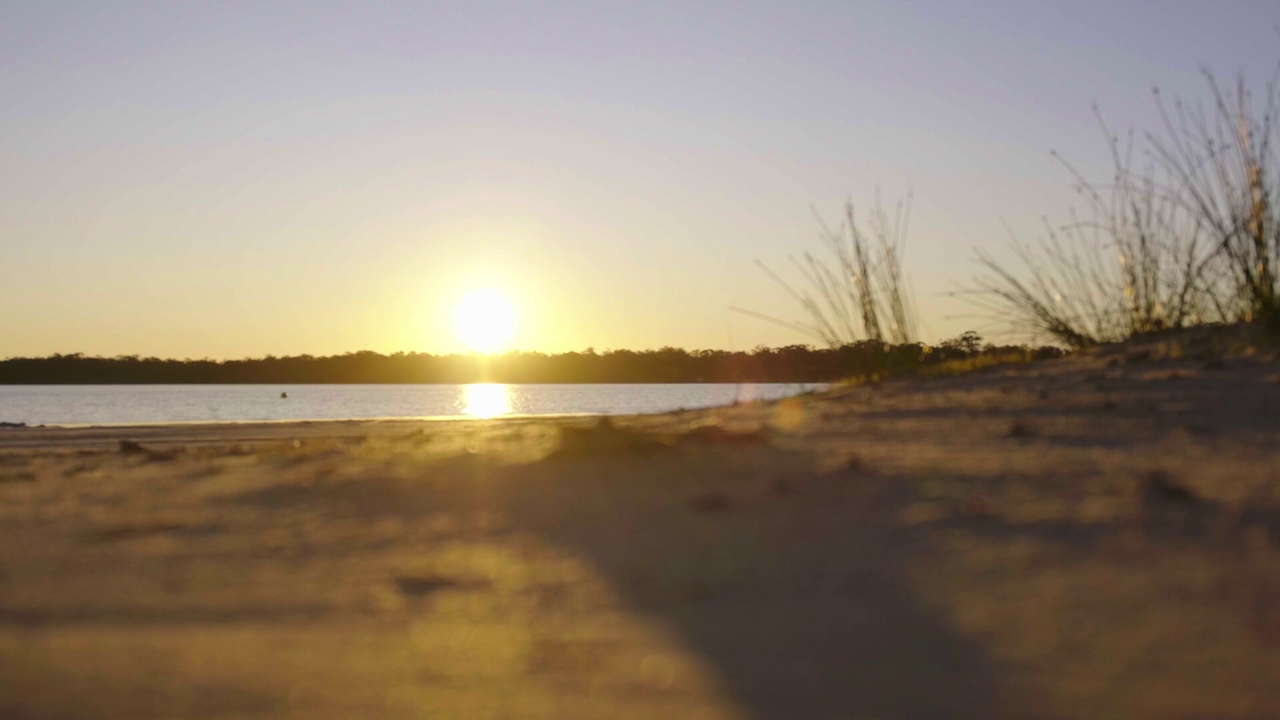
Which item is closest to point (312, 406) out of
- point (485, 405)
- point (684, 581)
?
point (485, 405)

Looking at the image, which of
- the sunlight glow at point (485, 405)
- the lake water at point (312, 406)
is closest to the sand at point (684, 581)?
the lake water at point (312, 406)

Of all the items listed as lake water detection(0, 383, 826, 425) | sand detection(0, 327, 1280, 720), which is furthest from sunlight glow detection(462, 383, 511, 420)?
sand detection(0, 327, 1280, 720)

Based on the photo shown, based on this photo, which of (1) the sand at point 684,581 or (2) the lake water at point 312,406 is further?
(2) the lake water at point 312,406

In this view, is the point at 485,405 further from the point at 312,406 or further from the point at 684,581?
the point at 684,581

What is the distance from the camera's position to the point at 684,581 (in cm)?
219

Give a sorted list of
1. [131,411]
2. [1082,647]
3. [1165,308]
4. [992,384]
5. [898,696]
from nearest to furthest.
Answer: [898,696] → [1082,647] → [992,384] → [1165,308] → [131,411]

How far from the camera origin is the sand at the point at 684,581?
163 cm

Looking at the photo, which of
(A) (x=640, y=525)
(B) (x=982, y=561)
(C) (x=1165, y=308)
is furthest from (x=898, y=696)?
(C) (x=1165, y=308)

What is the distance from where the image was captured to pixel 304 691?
5.54ft

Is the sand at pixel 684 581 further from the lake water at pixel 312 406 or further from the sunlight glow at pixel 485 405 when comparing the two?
the sunlight glow at pixel 485 405

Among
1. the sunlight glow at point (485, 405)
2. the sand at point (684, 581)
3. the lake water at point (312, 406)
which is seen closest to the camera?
the sand at point (684, 581)

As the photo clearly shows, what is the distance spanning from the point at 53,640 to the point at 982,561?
1.73 metres

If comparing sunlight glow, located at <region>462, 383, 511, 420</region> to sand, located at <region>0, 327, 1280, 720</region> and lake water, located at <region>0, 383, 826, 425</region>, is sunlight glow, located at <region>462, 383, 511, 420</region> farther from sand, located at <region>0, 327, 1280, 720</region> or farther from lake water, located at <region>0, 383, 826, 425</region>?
sand, located at <region>0, 327, 1280, 720</region>

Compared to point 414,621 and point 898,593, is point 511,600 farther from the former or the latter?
point 898,593
